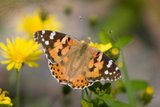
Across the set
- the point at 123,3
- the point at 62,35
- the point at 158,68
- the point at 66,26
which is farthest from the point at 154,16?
the point at 62,35

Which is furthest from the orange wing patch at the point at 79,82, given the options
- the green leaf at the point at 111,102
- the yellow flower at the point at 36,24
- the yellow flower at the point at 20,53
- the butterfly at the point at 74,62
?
the yellow flower at the point at 36,24

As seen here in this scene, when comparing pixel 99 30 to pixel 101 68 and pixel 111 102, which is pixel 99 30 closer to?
pixel 101 68

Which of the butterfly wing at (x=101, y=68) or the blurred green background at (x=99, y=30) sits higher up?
the butterfly wing at (x=101, y=68)

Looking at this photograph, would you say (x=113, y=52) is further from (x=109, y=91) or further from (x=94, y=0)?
(x=94, y=0)

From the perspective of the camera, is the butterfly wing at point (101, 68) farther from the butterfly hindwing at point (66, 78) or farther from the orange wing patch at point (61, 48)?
the orange wing patch at point (61, 48)

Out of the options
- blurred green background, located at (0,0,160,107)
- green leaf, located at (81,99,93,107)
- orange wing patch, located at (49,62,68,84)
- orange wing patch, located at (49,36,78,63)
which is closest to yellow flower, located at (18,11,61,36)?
blurred green background, located at (0,0,160,107)

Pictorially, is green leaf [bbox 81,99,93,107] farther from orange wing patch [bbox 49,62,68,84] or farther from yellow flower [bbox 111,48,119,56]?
yellow flower [bbox 111,48,119,56]
